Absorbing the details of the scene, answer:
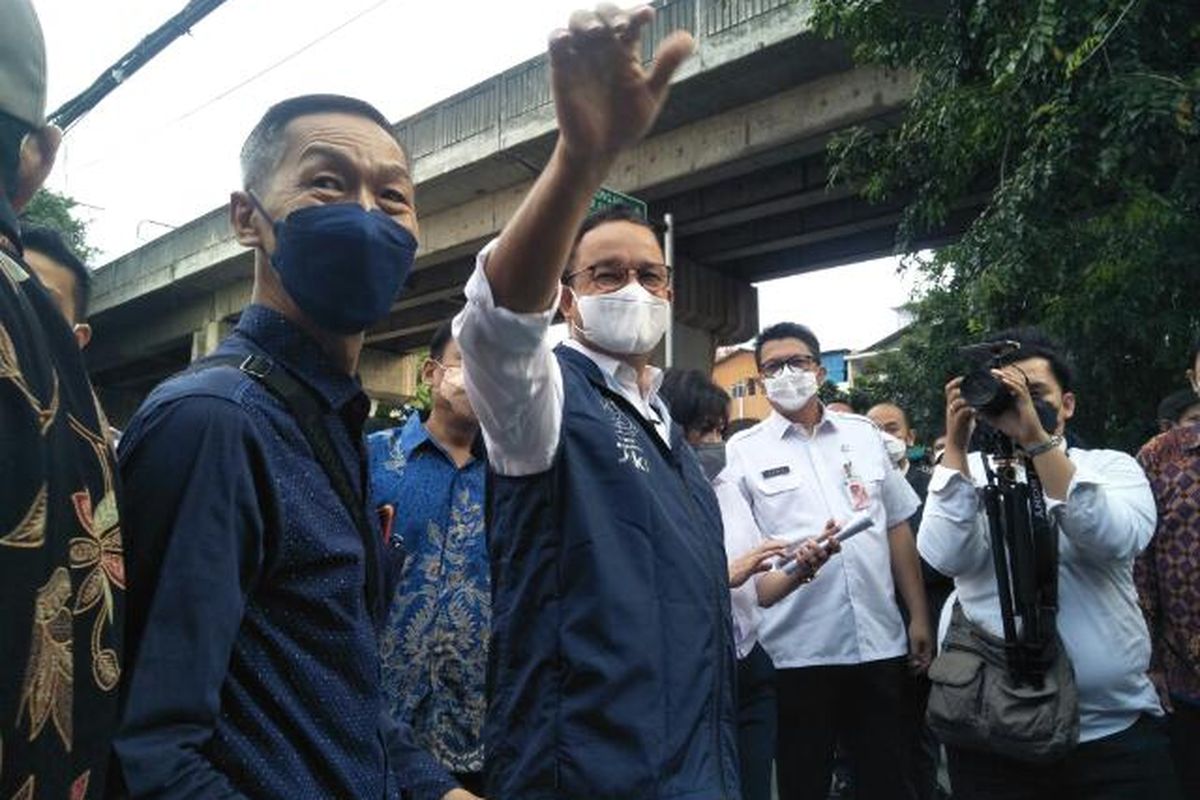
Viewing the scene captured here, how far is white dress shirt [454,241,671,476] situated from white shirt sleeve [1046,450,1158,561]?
1.68 metres

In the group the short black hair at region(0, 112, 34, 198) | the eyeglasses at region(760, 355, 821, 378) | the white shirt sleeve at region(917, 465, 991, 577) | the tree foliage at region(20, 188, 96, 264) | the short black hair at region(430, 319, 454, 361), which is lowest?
the white shirt sleeve at region(917, 465, 991, 577)

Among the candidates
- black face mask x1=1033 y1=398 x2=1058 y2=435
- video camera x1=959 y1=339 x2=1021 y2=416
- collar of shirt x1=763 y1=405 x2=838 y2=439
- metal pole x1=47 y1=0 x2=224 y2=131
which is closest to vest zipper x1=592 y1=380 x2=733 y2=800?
video camera x1=959 y1=339 x2=1021 y2=416

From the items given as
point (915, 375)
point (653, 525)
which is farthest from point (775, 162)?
point (653, 525)

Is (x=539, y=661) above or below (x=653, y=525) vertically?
below

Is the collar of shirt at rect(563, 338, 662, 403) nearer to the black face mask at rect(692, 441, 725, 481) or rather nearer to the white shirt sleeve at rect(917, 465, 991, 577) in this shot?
the white shirt sleeve at rect(917, 465, 991, 577)

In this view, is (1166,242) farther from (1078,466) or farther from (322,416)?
(322,416)

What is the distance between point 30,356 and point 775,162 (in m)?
11.1

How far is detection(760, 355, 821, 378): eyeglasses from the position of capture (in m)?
4.27

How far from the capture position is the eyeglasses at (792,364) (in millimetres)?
4266

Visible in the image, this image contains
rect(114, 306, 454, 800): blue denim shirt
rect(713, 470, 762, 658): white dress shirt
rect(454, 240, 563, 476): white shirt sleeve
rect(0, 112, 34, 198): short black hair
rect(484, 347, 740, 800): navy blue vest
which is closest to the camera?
rect(0, 112, 34, 198): short black hair

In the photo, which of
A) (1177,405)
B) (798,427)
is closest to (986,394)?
(798,427)

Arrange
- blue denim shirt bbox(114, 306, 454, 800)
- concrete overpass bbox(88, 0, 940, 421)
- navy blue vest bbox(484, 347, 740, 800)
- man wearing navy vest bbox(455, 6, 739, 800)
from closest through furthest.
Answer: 1. blue denim shirt bbox(114, 306, 454, 800)
2. man wearing navy vest bbox(455, 6, 739, 800)
3. navy blue vest bbox(484, 347, 740, 800)
4. concrete overpass bbox(88, 0, 940, 421)

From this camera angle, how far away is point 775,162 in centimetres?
1125

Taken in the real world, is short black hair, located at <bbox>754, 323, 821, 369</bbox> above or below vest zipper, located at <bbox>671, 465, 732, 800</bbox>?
above
